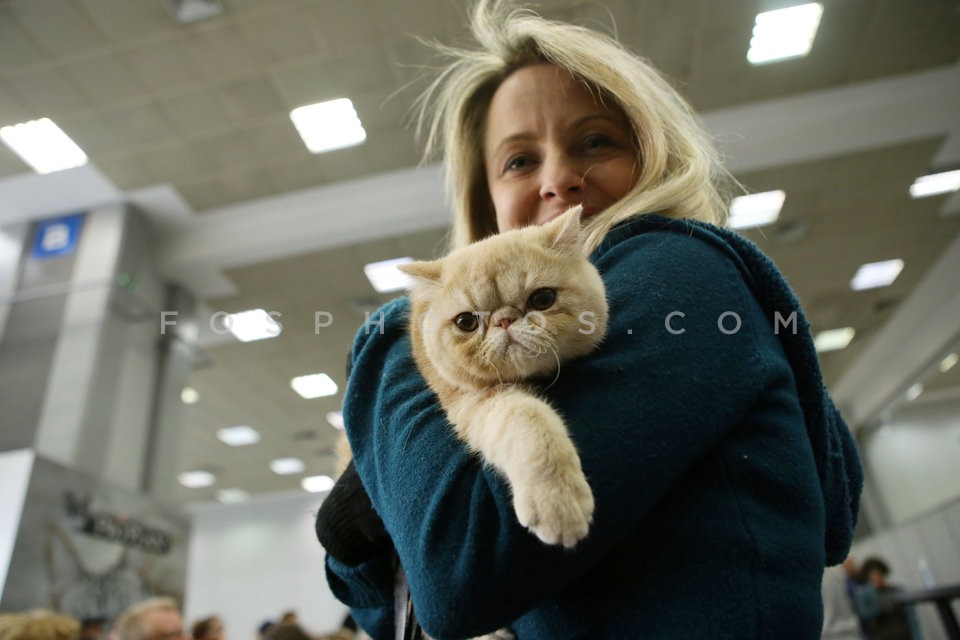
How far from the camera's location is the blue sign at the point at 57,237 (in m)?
5.66

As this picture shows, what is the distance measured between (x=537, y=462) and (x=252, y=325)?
7.37 meters

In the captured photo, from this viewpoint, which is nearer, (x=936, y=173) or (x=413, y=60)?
(x=413, y=60)

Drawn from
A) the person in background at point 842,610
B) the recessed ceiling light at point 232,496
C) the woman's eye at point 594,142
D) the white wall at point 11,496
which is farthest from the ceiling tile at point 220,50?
the recessed ceiling light at point 232,496

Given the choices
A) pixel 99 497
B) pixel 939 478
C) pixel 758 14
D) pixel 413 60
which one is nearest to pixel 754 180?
pixel 758 14

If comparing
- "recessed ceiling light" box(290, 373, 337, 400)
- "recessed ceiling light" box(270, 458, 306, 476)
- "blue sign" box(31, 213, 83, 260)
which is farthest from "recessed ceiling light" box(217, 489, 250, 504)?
"blue sign" box(31, 213, 83, 260)

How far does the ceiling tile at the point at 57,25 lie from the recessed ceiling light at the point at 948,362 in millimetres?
10406

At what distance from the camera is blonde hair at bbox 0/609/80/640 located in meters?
2.68

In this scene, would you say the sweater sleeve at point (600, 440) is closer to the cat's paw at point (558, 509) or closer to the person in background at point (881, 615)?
the cat's paw at point (558, 509)

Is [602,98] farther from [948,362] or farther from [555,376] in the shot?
[948,362]

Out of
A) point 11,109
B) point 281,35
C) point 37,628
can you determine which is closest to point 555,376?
point 37,628

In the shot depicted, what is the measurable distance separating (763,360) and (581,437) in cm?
24

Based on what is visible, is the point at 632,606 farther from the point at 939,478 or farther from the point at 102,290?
the point at 939,478

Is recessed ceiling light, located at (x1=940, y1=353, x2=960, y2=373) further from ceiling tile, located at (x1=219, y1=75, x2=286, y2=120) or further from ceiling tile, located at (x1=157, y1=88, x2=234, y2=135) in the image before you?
ceiling tile, located at (x1=157, y1=88, x2=234, y2=135)

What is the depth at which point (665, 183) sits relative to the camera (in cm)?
112
